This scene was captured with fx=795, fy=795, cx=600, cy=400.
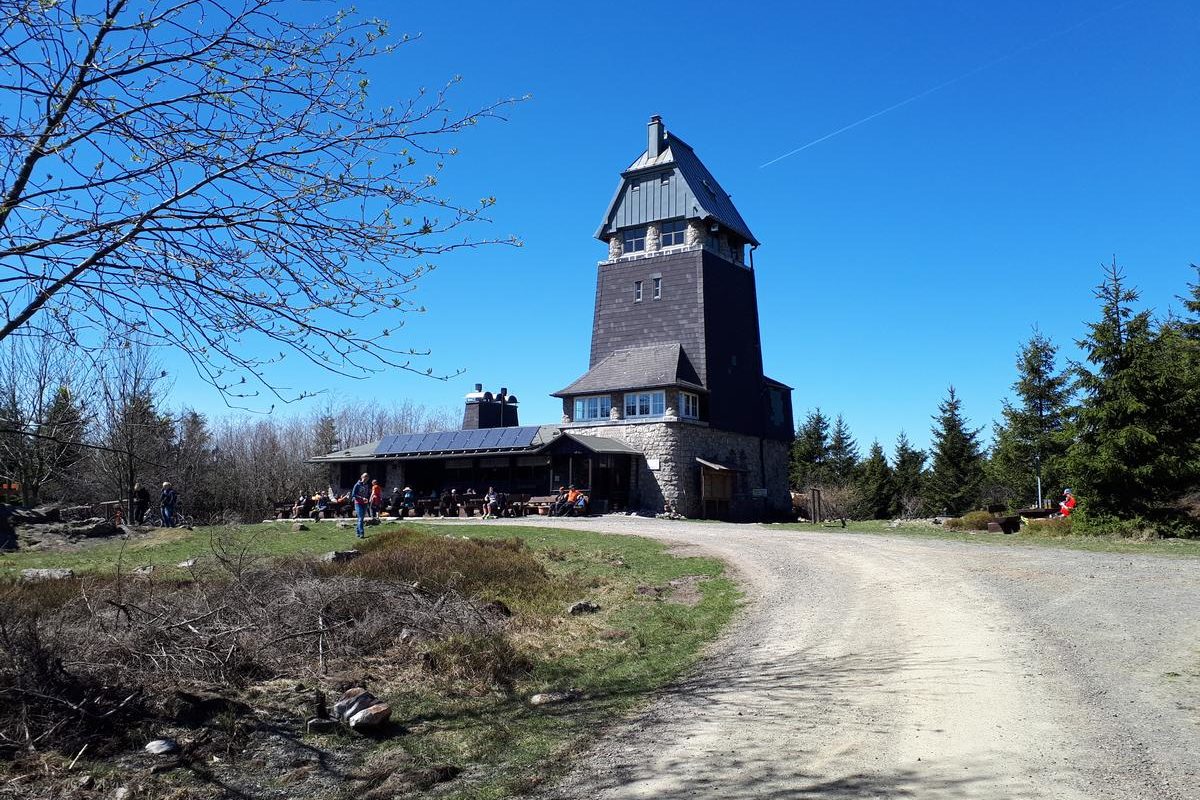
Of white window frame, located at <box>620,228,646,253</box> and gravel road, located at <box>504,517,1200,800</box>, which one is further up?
white window frame, located at <box>620,228,646,253</box>

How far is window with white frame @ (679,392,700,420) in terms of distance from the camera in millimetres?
34594

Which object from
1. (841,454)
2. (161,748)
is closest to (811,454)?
(841,454)

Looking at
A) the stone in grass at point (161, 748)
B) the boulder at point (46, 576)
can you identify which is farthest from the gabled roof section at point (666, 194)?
the stone in grass at point (161, 748)

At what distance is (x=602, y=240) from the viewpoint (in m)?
40.4

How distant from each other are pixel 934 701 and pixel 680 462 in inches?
1097

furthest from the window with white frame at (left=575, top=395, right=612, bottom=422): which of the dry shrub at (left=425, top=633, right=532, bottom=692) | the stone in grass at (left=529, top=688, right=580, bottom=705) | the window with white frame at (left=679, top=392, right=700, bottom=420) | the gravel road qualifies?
the stone in grass at (left=529, top=688, right=580, bottom=705)

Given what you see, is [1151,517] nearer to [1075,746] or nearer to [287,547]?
[1075,746]

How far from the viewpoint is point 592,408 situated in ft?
121

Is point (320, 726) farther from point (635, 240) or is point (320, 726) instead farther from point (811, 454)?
point (811, 454)

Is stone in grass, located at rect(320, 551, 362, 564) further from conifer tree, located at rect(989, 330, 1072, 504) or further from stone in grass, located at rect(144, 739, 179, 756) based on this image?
conifer tree, located at rect(989, 330, 1072, 504)

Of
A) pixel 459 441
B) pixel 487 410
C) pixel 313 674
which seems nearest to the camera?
pixel 313 674

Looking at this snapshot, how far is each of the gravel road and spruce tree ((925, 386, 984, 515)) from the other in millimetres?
32125

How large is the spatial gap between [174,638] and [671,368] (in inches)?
1140

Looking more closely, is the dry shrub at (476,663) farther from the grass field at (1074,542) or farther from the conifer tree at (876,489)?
the conifer tree at (876,489)
